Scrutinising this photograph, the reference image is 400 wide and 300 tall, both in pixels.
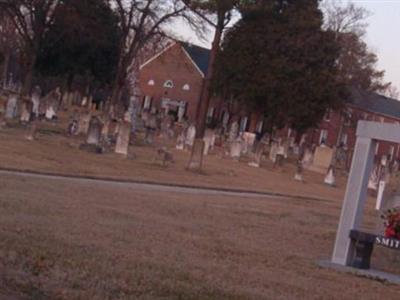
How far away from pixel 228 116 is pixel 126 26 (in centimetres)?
2852

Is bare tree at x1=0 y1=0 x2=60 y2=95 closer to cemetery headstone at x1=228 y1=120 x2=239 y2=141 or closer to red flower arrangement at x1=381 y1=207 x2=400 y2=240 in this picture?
cemetery headstone at x1=228 y1=120 x2=239 y2=141

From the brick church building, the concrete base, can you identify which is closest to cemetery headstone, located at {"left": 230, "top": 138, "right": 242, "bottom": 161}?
the concrete base

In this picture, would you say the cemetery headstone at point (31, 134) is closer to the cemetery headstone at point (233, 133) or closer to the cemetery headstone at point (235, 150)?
the cemetery headstone at point (235, 150)

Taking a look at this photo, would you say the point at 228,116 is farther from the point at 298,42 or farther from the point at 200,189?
the point at 200,189

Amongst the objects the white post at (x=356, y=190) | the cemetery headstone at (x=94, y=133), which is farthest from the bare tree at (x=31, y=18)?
the white post at (x=356, y=190)

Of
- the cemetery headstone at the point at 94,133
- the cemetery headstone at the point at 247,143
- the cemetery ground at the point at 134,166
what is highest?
the cemetery headstone at the point at 247,143

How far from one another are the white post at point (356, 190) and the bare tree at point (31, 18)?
126ft

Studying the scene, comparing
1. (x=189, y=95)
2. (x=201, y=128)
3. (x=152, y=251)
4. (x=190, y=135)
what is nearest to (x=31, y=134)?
(x=201, y=128)

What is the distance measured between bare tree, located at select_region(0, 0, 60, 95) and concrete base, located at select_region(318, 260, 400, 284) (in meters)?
39.2

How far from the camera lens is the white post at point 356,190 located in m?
14.7

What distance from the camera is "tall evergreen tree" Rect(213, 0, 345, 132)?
62031 millimetres

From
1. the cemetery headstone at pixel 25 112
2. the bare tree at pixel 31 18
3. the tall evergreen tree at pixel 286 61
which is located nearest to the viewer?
the cemetery headstone at pixel 25 112

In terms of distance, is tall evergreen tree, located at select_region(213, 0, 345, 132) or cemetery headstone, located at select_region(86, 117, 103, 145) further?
tall evergreen tree, located at select_region(213, 0, 345, 132)

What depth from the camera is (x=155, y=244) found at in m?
12.9
